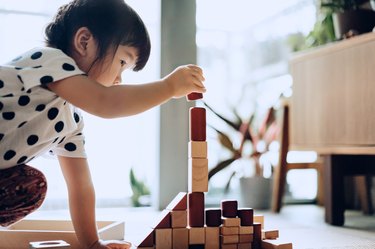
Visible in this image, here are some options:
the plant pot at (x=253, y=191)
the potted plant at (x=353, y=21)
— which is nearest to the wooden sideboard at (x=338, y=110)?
the potted plant at (x=353, y=21)

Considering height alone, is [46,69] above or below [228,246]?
above

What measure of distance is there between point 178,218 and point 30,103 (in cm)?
33

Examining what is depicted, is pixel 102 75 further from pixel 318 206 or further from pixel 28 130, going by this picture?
pixel 318 206

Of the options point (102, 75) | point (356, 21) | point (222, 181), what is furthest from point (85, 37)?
point (222, 181)

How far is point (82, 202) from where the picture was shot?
88 cm

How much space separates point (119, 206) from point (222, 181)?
0.49m

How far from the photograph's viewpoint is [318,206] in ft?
6.35

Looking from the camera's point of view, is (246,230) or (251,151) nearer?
(246,230)

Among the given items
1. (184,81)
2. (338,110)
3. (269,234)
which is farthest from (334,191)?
(184,81)

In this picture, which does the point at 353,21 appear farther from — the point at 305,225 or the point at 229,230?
the point at 229,230

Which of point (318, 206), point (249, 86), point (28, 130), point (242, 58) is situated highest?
point (242, 58)

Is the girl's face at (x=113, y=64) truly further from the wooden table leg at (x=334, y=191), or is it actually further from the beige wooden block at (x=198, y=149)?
the wooden table leg at (x=334, y=191)

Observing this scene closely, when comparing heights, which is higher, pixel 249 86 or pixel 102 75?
pixel 249 86

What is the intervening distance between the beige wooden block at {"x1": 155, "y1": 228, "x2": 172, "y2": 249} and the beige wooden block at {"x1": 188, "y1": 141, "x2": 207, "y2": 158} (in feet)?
Answer: 0.47
